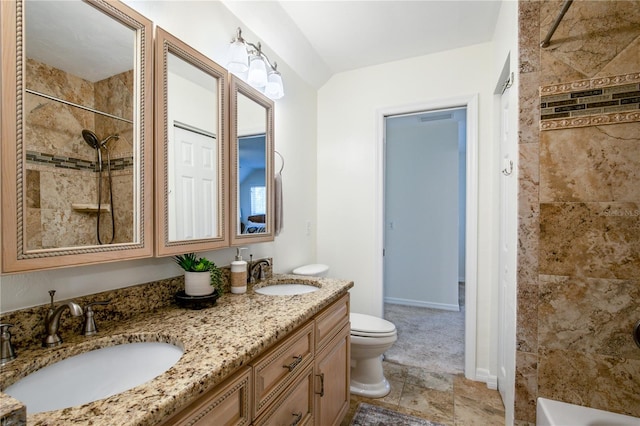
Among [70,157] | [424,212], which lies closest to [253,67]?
[70,157]

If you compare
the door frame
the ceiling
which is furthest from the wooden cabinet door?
the ceiling

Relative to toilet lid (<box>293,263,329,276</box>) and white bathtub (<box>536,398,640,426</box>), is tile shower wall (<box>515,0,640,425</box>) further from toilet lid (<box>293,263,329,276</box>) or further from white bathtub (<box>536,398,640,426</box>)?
toilet lid (<box>293,263,329,276</box>)

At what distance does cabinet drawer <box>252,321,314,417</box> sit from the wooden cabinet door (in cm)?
15

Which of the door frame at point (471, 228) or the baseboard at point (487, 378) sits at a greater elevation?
the door frame at point (471, 228)

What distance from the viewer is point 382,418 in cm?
182

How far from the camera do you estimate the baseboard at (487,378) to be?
7.01 ft

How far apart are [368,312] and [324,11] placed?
2.26 m

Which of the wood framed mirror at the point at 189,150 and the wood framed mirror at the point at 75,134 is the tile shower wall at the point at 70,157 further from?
the wood framed mirror at the point at 189,150

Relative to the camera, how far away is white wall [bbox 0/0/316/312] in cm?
89

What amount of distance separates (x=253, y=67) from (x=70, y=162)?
1.07m

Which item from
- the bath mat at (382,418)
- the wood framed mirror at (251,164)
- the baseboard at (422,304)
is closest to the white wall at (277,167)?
the wood framed mirror at (251,164)

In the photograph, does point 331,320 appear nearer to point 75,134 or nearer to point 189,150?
point 189,150

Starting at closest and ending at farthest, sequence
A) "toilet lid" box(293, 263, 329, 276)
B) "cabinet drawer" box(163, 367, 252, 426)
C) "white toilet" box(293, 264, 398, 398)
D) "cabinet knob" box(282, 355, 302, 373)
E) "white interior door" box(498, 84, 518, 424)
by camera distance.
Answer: "cabinet drawer" box(163, 367, 252, 426) → "cabinet knob" box(282, 355, 302, 373) → "white interior door" box(498, 84, 518, 424) → "white toilet" box(293, 264, 398, 398) → "toilet lid" box(293, 263, 329, 276)

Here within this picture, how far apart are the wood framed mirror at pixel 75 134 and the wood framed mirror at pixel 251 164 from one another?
0.47 m
